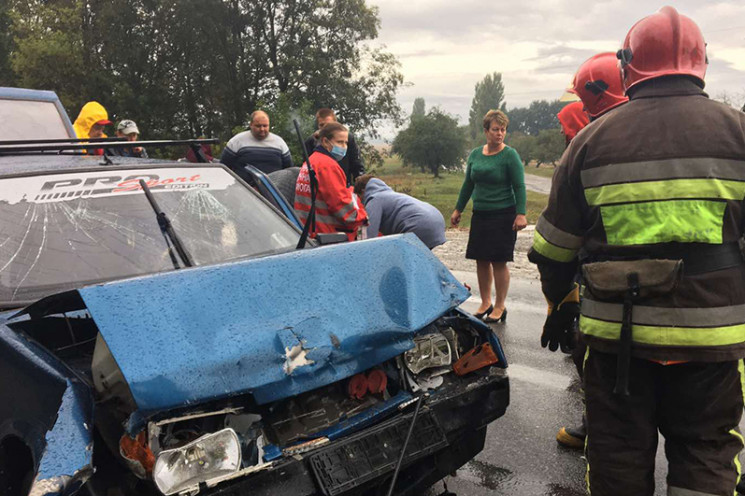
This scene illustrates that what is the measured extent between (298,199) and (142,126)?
89.6ft

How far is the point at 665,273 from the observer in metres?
2.07

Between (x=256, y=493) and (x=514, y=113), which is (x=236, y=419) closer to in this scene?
(x=256, y=493)

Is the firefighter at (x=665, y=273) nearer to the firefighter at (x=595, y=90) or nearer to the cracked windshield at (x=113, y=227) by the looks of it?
the firefighter at (x=595, y=90)

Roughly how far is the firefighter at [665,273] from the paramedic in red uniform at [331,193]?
2888 mm

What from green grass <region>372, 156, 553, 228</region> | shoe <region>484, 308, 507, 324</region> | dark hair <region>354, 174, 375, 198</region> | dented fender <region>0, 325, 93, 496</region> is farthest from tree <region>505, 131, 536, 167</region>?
dented fender <region>0, 325, 93, 496</region>

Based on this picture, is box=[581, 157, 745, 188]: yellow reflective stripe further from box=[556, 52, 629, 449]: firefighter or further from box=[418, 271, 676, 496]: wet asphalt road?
box=[418, 271, 676, 496]: wet asphalt road

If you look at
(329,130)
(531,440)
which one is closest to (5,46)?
(329,130)

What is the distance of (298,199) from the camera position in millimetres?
5262

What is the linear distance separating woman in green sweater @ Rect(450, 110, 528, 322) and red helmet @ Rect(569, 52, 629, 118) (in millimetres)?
2111

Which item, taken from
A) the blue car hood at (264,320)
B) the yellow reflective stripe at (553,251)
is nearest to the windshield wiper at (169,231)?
the blue car hood at (264,320)

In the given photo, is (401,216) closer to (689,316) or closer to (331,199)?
(331,199)

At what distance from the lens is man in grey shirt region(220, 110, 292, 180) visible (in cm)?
688

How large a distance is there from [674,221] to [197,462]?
1.78 meters

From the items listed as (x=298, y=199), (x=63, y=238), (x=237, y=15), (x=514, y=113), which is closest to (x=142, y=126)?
(x=237, y=15)
